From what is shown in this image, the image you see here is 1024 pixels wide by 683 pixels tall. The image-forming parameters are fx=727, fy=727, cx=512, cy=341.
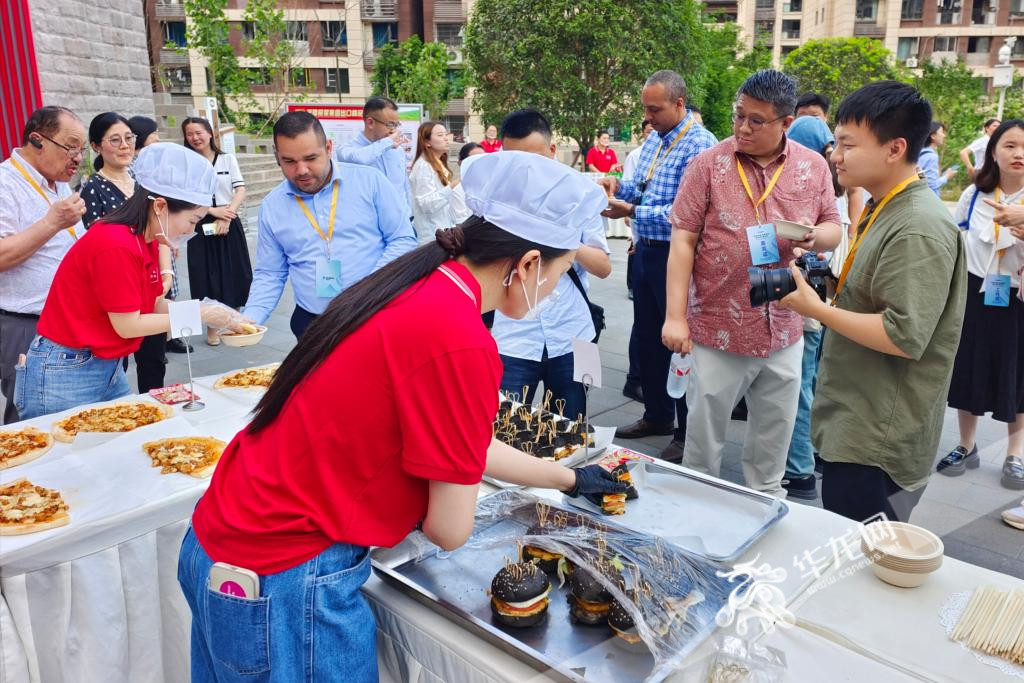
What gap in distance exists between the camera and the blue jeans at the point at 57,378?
2.46m

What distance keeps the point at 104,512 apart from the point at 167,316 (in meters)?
0.78

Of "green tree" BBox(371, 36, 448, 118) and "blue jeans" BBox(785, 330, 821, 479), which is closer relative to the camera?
"blue jeans" BBox(785, 330, 821, 479)

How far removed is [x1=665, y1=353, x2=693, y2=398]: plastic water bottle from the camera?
273cm

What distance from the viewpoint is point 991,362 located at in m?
3.51

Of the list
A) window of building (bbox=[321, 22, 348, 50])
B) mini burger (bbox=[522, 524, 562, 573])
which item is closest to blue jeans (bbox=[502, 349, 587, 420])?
mini burger (bbox=[522, 524, 562, 573])

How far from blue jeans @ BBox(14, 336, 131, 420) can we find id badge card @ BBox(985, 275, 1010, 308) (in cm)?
381

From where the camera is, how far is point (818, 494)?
3.37 metres

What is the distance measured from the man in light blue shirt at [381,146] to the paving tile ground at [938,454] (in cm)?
159

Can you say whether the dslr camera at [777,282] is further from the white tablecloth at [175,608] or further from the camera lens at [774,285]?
the white tablecloth at [175,608]

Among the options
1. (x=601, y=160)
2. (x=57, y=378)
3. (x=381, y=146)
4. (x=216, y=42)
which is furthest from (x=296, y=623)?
(x=216, y=42)

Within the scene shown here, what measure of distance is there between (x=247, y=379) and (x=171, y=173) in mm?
871

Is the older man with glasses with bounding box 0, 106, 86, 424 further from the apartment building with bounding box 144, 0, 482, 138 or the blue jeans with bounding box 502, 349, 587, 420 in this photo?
the apartment building with bounding box 144, 0, 482, 138

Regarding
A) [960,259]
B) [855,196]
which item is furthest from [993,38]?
[960,259]

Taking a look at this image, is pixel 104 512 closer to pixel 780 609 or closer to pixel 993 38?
pixel 780 609
